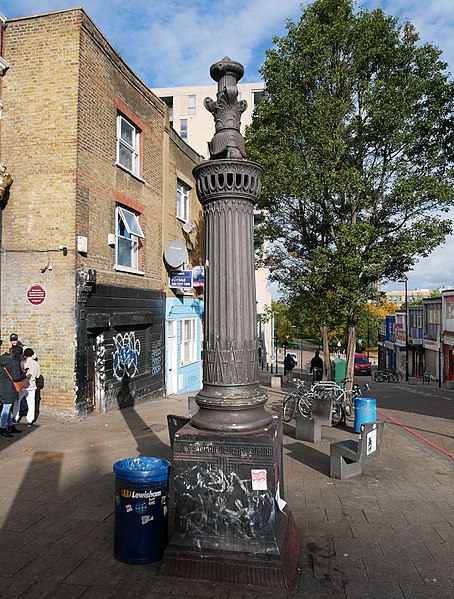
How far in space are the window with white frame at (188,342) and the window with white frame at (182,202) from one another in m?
4.09

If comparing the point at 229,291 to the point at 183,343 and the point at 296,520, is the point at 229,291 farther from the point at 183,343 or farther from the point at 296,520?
the point at 183,343

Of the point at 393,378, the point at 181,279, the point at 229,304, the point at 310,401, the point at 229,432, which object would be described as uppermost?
the point at 181,279

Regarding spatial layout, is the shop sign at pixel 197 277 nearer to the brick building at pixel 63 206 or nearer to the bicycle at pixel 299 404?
the brick building at pixel 63 206

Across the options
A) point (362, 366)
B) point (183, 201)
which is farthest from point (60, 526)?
point (362, 366)

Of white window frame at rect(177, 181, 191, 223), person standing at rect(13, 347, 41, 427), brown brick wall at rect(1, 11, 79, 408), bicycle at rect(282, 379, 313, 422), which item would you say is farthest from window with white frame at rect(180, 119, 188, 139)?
person standing at rect(13, 347, 41, 427)

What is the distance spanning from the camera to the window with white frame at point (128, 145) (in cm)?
1366

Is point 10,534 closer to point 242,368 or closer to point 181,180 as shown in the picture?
point 242,368

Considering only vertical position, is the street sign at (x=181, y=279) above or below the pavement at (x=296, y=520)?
above

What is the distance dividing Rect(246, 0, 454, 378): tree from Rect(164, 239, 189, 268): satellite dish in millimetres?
3804

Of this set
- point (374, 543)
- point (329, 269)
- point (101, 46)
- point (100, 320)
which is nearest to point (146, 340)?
point (100, 320)

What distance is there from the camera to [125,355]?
1351cm

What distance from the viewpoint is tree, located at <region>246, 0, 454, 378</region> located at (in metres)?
13.6

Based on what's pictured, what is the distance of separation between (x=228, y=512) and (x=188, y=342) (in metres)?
14.9

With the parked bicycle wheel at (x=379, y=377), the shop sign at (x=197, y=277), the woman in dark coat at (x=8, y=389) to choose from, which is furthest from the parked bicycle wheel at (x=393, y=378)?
the woman in dark coat at (x=8, y=389)
